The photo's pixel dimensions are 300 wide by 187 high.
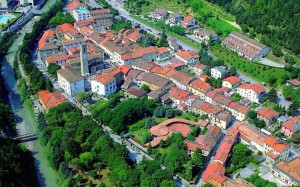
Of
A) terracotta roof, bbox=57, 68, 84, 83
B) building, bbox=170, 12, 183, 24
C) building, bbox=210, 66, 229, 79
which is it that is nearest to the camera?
terracotta roof, bbox=57, 68, 84, 83

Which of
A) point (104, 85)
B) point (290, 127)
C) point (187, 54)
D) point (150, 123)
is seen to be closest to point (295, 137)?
point (290, 127)

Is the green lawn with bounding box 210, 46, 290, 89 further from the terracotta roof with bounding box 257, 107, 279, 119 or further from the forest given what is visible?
the terracotta roof with bounding box 257, 107, 279, 119

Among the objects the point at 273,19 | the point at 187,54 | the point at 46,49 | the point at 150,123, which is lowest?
the point at 46,49

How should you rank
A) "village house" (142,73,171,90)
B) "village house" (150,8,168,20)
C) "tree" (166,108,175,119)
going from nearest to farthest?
"tree" (166,108,175,119) → "village house" (142,73,171,90) → "village house" (150,8,168,20)

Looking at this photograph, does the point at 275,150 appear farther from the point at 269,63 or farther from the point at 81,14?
the point at 81,14

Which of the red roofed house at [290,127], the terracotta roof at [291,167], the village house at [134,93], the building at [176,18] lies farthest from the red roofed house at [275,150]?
the building at [176,18]

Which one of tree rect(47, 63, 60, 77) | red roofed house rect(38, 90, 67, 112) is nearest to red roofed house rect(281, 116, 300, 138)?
red roofed house rect(38, 90, 67, 112)

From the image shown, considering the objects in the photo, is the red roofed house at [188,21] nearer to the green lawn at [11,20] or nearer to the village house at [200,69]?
→ the village house at [200,69]
